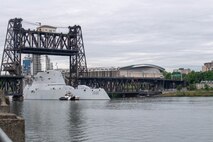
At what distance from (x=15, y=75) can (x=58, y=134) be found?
109512mm

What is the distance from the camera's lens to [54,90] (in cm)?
15075

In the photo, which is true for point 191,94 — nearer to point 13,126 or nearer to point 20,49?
point 20,49

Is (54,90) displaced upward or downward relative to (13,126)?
upward

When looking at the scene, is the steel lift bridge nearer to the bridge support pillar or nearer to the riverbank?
the riverbank

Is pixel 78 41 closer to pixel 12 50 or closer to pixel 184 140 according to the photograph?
pixel 12 50

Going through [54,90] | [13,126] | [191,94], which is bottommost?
[13,126]

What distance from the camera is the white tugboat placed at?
15075cm

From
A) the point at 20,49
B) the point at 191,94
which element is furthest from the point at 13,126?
the point at 191,94

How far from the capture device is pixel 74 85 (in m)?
162

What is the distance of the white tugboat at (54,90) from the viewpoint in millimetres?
150750

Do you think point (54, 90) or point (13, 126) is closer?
point (13, 126)

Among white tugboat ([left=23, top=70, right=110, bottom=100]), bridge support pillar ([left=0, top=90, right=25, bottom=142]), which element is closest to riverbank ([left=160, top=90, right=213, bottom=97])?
white tugboat ([left=23, top=70, right=110, bottom=100])

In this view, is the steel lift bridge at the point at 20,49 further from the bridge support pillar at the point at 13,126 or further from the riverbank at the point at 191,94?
the bridge support pillar at the point at 13,126

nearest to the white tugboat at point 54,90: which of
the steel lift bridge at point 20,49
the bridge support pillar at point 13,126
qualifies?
the steel lift bridge at point 20,49
